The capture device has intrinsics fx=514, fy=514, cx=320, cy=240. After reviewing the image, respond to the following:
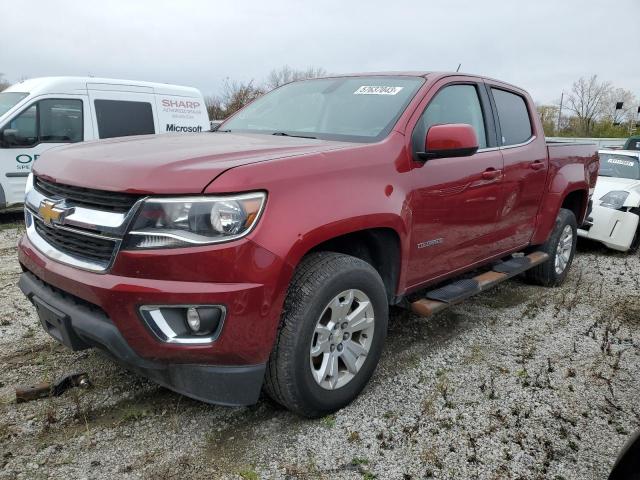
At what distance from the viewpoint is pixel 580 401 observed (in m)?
2.89

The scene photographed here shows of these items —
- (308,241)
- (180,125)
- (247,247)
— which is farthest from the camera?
(180,125)

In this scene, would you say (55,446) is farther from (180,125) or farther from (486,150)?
(180,125)

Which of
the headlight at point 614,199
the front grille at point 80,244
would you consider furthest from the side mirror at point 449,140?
the headlight at point 614,199

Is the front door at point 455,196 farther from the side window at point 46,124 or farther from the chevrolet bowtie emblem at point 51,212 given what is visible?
the side window at point 46,124

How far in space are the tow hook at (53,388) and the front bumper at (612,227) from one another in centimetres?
621

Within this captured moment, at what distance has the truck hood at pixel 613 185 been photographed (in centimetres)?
692

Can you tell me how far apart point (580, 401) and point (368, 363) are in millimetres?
1238

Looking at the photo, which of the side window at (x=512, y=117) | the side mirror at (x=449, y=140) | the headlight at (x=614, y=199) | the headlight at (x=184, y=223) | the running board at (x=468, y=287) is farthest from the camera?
the headlight at (x=614, y=199)

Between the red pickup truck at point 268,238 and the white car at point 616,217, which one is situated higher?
the red pickup truck at point 268,238

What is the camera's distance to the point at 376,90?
331 centimetres

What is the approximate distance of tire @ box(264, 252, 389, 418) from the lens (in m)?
2.33

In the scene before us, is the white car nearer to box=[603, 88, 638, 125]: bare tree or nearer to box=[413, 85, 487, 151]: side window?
box=[413, 85, 487, 151]: side window

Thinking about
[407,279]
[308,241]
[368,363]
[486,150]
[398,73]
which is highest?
[398,73]

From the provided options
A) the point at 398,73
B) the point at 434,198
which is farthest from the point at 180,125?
the point at 434,198
